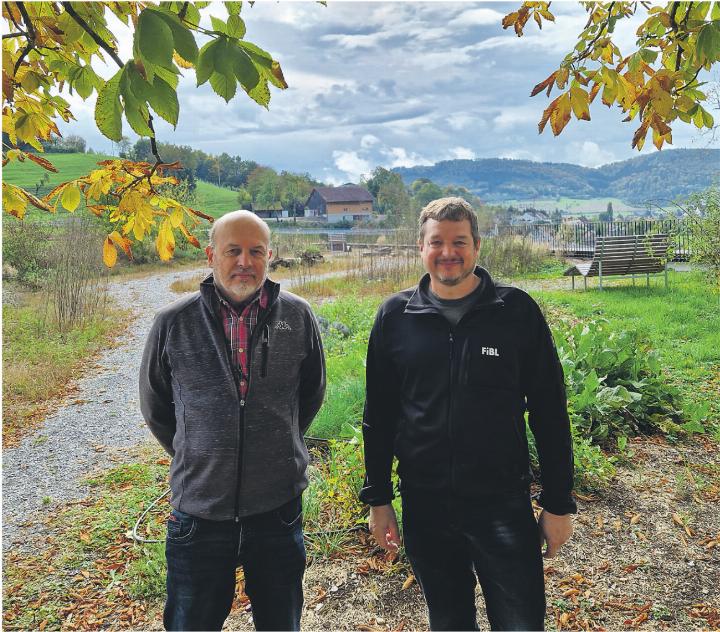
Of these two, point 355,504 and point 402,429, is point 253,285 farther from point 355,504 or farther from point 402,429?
point 355,504

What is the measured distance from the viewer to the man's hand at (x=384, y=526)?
6.43ft

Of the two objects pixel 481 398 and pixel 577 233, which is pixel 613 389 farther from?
pixel 577 233

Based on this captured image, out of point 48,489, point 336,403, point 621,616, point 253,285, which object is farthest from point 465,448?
point 48,489

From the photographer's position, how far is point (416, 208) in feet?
52.4

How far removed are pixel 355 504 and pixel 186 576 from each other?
1.55 meters

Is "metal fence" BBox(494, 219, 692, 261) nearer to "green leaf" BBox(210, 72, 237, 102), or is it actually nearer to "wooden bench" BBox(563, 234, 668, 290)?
"wooden bench" BBox(563, 234, 668, 290)

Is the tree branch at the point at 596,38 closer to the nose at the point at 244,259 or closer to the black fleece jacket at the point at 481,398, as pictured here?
the black fleece jacket at the point at 481,398

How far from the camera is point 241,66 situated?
3.32 feet

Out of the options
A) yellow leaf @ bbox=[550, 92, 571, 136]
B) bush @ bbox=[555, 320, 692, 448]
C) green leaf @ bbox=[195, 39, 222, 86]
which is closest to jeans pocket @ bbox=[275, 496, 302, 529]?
green leaf @ bbox=[195, 39, 222, 86]

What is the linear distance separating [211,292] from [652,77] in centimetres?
151

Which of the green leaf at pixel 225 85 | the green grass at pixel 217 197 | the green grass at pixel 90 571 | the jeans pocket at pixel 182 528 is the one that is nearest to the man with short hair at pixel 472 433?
the jeans pocket at pixel 182 528

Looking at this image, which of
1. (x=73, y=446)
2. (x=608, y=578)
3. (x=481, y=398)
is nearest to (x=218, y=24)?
(x=481, y=398)

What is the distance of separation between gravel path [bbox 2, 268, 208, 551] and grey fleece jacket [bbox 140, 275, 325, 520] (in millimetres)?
2624

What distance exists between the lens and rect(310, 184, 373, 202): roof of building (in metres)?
39.2
